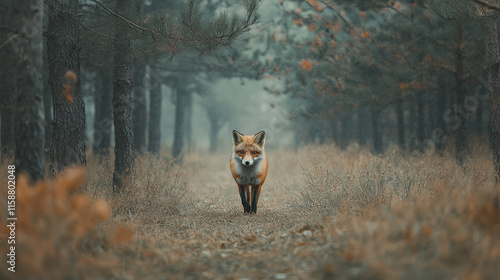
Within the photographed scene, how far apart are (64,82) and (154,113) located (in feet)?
37.2

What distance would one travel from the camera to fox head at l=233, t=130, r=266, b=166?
7.50m

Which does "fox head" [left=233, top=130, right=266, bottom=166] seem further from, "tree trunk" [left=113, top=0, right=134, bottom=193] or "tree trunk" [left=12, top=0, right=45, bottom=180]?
"tree trunk" [left=12, top=0, right=45, bottom=180]

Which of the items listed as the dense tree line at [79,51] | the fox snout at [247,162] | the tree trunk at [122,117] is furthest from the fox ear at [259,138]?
the tree trunk at [122,117]

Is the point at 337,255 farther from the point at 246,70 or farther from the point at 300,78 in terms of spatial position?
the point at 300,78

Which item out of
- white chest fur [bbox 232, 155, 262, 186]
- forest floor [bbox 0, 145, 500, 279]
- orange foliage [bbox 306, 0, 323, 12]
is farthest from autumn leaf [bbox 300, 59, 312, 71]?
forest floor [bbox 0, 145, 500, 279]

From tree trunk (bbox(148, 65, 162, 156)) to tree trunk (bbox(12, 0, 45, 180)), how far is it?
12.0 meters

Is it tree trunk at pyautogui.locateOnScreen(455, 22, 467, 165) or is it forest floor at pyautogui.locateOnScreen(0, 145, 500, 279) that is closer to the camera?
forest floor at pyautogui.locateOnScreen(0, 145, 500, 279)

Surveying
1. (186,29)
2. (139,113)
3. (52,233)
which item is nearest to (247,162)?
(186,29)

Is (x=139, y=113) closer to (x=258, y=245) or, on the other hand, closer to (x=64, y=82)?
(x=64, y=82)

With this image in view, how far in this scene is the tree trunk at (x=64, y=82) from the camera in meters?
6.34

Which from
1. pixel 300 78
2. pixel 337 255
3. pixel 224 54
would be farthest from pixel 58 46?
pixel 300 78

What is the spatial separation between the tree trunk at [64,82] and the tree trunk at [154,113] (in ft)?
31.6

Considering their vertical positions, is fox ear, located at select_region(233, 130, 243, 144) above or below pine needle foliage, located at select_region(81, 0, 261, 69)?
below

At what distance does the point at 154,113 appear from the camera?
1759 centimetres
